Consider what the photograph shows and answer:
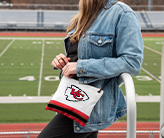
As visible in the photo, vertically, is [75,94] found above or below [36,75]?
above

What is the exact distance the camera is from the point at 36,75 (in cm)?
1256

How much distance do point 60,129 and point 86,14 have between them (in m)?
0.62

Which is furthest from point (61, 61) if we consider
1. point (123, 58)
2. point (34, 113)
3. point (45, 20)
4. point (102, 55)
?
point (45, 20)

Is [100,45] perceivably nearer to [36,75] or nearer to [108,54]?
[108,54]

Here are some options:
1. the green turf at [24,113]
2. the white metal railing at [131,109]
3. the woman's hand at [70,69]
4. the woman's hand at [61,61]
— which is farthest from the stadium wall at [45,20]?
the white metal railing at [131,109]

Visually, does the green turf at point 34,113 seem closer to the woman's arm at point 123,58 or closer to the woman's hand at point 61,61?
the woman's hand at point 61,61

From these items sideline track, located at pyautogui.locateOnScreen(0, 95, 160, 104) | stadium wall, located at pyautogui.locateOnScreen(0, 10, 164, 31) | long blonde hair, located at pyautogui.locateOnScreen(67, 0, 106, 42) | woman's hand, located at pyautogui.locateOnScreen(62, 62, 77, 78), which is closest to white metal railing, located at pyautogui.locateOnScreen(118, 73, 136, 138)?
woman's hand, located at pyautogui.locateOnScreen(62, 62, 77, 78)

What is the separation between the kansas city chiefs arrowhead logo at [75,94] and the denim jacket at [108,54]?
53 mm

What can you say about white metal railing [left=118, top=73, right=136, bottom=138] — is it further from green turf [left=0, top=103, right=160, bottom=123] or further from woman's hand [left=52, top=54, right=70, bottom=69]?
green turf [left=0, top=103, right=160, bottom=123]

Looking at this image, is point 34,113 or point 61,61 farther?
point 34,113

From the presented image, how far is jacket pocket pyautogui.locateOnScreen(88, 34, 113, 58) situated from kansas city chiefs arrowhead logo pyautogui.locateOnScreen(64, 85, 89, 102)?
0.19 meters

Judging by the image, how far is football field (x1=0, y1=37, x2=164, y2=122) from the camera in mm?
8281

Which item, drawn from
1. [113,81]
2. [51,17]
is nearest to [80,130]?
[113,81]

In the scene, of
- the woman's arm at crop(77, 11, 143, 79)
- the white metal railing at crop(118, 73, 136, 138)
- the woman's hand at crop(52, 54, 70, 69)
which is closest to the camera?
the white metal railing at crop(118, 73, 136, 138)
